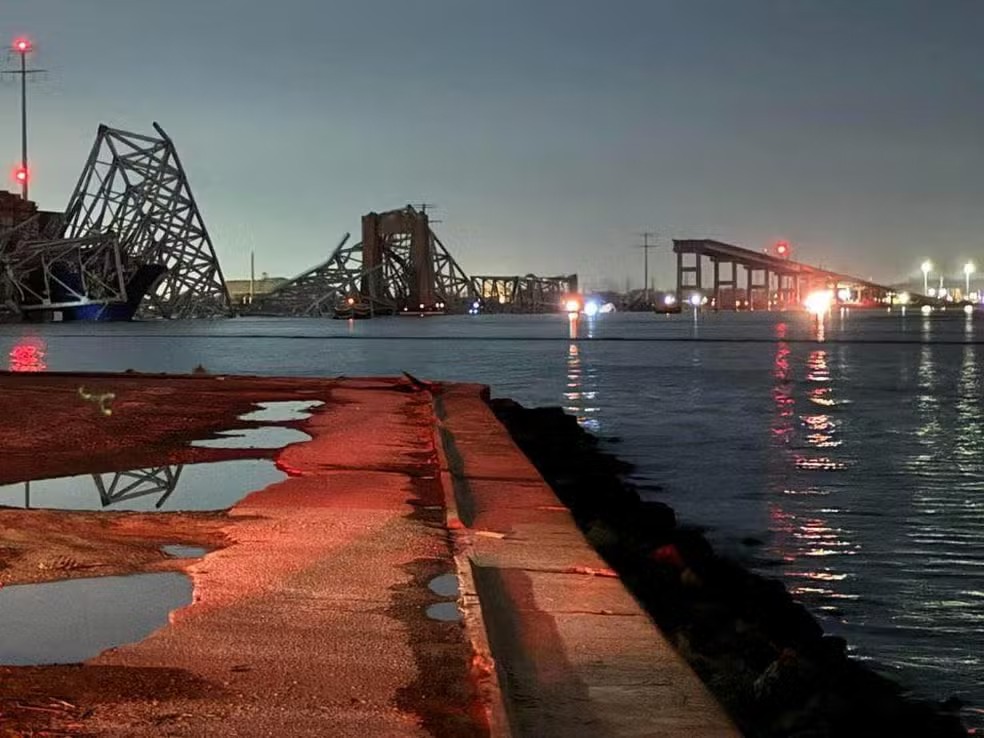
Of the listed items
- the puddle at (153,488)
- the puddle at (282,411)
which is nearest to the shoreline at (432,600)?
the puddle at (153,488)

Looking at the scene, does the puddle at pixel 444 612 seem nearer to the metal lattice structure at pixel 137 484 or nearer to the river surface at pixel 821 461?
the river surface at pixel 821 461

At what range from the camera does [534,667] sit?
4836 mm

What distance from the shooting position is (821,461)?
54.4 feet

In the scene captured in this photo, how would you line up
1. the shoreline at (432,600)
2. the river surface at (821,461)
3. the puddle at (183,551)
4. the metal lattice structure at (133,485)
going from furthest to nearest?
the metal lattice structure at (133,485)
the river surface at (821,461)
the puddle at (183,551)
the shoreline at (432,600)

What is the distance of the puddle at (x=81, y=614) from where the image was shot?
16.8 ft

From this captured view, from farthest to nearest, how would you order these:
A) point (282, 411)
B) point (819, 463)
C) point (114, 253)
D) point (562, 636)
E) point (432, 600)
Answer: point (114, 253)
point (282, 411)
point (819, 463)
point (432, 600)
point (562, 636)

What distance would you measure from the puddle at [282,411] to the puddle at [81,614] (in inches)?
382

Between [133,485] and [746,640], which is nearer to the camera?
[746,640]

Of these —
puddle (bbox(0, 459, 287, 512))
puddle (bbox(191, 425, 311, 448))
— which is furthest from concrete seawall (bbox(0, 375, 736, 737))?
puddle (bbox(191, 425, 311, 448))

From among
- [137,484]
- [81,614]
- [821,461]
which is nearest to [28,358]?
[821,461]

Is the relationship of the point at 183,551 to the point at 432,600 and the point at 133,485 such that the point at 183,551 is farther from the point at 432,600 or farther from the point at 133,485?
the point at 133,485

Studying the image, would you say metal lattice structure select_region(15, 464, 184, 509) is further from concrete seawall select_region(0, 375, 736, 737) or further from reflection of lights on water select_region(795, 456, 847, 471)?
reflection of lights on water select_region(795, 456, 847, 471)

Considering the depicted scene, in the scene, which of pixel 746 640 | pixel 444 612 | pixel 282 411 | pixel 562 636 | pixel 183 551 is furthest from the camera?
pixel 282 411

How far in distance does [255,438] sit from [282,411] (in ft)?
11.5
